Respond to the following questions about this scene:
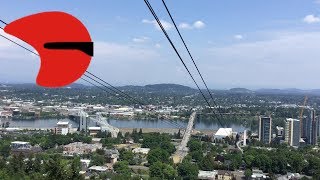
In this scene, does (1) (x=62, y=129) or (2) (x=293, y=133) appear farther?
(1) (x=62, y=129)

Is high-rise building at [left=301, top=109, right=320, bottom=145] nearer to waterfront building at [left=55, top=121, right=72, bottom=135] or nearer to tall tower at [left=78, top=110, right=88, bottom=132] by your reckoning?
tall tower at [left=78, top=110, right=88, bottom=132]

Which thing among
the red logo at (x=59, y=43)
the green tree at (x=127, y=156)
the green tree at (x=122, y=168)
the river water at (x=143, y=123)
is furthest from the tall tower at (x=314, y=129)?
the red logo at (x=59, y=43)

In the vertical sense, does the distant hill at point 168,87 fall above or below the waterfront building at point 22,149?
above

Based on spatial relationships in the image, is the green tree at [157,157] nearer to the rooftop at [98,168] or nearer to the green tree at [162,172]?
the rooftop at [98,168]

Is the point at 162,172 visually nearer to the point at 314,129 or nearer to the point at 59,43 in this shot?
the point at 59,43

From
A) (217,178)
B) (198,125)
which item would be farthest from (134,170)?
(198,125)

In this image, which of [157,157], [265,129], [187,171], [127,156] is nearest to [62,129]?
[127,156]

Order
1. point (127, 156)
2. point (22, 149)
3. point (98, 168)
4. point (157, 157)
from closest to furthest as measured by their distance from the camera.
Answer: point (98, 168)
point (157, 157)
point (127, 156)
point (22, 149)
